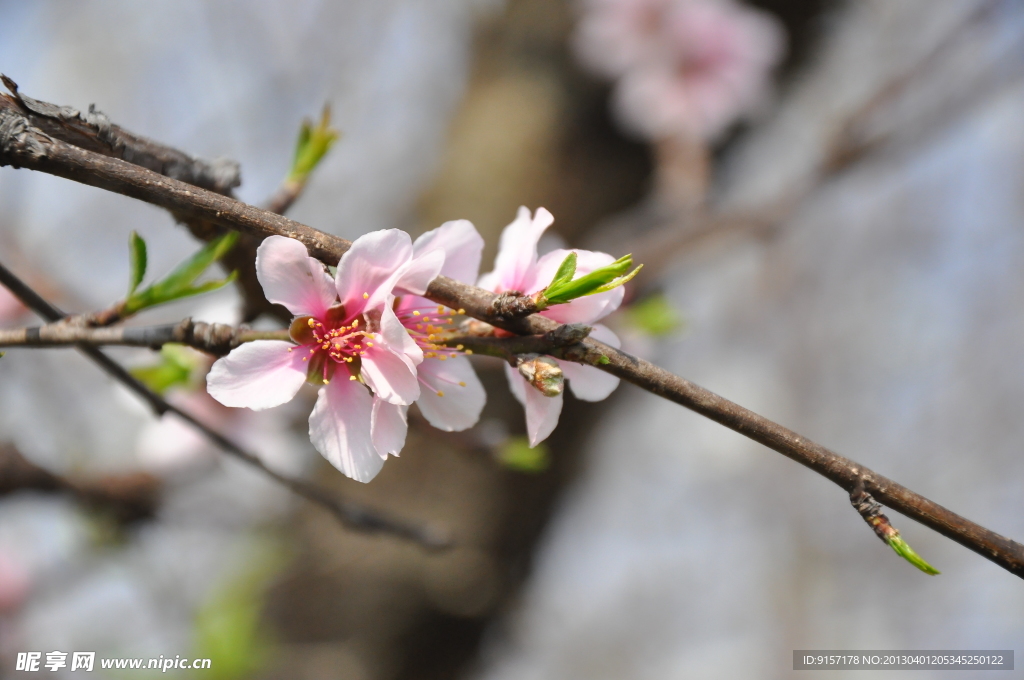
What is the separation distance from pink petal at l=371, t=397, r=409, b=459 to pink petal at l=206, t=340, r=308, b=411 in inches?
3.2

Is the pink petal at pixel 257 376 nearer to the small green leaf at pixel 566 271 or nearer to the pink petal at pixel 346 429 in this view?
the pink petal at pixel 346 429

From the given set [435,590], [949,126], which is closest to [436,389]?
[435,590]

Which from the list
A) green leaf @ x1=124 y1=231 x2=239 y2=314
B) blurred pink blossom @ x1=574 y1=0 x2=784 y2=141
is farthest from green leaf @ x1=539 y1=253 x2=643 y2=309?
blurred pink blossom @ x1=574 y1=0 x2=784 y2=141

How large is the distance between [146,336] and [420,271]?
0.88ft

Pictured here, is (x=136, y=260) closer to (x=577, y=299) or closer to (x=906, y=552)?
(x=577, y=299)

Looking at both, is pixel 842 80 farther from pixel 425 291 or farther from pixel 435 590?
pixel 425 291

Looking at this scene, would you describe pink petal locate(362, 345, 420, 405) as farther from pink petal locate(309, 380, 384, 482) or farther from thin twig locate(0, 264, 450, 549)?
thin twig locate(0, 264, 450, 549)

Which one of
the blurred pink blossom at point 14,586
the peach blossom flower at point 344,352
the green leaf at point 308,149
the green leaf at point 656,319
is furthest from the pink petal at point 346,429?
the blurred pink blossom at point 14,586

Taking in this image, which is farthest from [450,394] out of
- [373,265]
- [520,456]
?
[520,456]

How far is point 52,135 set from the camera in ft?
1.73

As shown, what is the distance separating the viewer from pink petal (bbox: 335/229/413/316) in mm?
542

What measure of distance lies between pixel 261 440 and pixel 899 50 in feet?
12.4

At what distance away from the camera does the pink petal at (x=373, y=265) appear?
54 centimetres

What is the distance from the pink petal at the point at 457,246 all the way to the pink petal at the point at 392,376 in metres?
0.10
